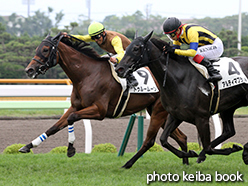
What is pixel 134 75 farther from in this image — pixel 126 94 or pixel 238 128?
pixel 238 128

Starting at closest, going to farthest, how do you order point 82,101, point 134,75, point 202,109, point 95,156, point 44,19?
point 202,109
point 82,101
point 134,75
point 95,156
point 44,19

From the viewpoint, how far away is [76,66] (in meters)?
4.93

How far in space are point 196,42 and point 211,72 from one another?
385mm

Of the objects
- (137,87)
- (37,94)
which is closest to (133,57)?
(137,87)

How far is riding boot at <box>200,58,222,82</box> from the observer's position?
4375 millimetres

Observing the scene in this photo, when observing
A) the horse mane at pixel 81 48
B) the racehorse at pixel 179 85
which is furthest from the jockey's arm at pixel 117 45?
the racehorse at pixel 179 85

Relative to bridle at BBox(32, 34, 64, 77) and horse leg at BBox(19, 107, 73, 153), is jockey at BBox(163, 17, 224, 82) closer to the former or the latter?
bridle at BBox(32, 34, 64, 77)

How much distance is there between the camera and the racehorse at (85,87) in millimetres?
4719

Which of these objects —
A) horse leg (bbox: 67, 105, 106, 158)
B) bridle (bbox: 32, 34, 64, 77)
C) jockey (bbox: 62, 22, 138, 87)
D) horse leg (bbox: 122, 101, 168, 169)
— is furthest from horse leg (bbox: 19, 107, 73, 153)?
horse leg (bbox: 122, 101, 168, 169)

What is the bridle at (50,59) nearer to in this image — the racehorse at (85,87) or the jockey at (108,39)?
the racehorse at (85,87)

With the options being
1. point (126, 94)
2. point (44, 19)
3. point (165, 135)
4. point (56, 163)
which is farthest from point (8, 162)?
point (44, 19)

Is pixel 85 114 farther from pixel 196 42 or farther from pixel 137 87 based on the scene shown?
pixel 196 42

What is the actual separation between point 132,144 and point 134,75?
2185 millimetres

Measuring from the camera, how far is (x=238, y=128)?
26.9ft
